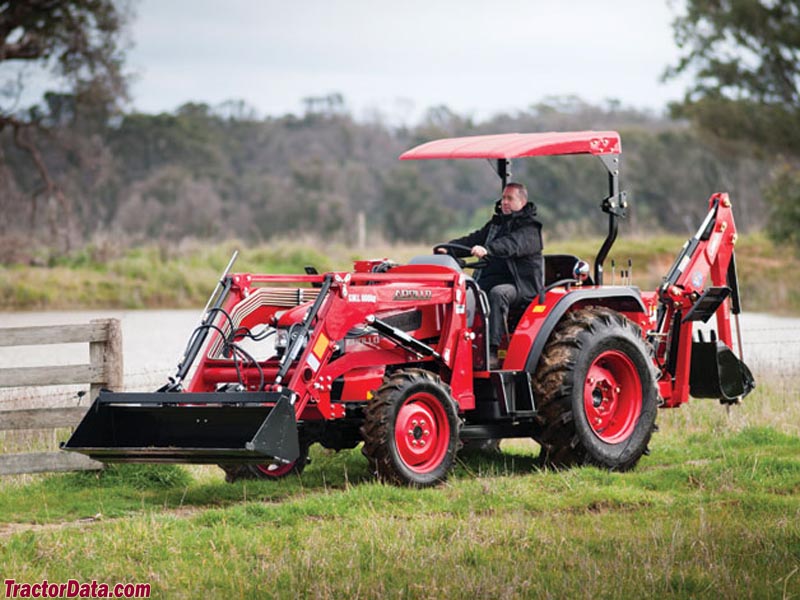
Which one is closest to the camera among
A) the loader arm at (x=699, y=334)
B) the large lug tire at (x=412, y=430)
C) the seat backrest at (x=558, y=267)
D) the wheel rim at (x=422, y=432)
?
the large lug tire at (x=412, y=430)

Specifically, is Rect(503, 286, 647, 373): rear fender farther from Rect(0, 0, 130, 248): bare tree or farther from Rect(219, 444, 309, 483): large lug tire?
Rect(0, 0, 130, 248): bare tree

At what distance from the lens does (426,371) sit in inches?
411

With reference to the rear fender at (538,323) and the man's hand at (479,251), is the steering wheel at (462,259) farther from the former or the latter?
the rear fender at (538,323)

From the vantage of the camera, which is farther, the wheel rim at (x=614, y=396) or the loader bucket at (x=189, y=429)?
the wheel rim at (x=614, y=396)

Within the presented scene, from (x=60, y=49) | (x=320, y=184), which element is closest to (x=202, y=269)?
(x=60, y=49)

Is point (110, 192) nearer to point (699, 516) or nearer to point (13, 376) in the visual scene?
point (13, 376)

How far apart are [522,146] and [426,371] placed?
1989mm

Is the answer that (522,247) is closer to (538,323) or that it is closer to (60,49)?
(538,323)

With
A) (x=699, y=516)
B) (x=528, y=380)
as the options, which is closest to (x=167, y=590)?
(x=699, y=516)

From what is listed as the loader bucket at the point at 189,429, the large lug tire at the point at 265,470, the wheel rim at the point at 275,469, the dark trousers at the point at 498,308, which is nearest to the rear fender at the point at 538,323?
the dark trousers at the point at 498,308

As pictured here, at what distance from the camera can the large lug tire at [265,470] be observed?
10930mm

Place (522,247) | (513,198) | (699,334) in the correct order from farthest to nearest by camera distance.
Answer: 1. (699,334)
2. (513,198)
3. (522,247)

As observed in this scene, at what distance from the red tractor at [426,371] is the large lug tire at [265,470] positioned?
0.02 m

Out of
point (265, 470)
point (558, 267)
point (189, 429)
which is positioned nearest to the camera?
point (189, 429)
